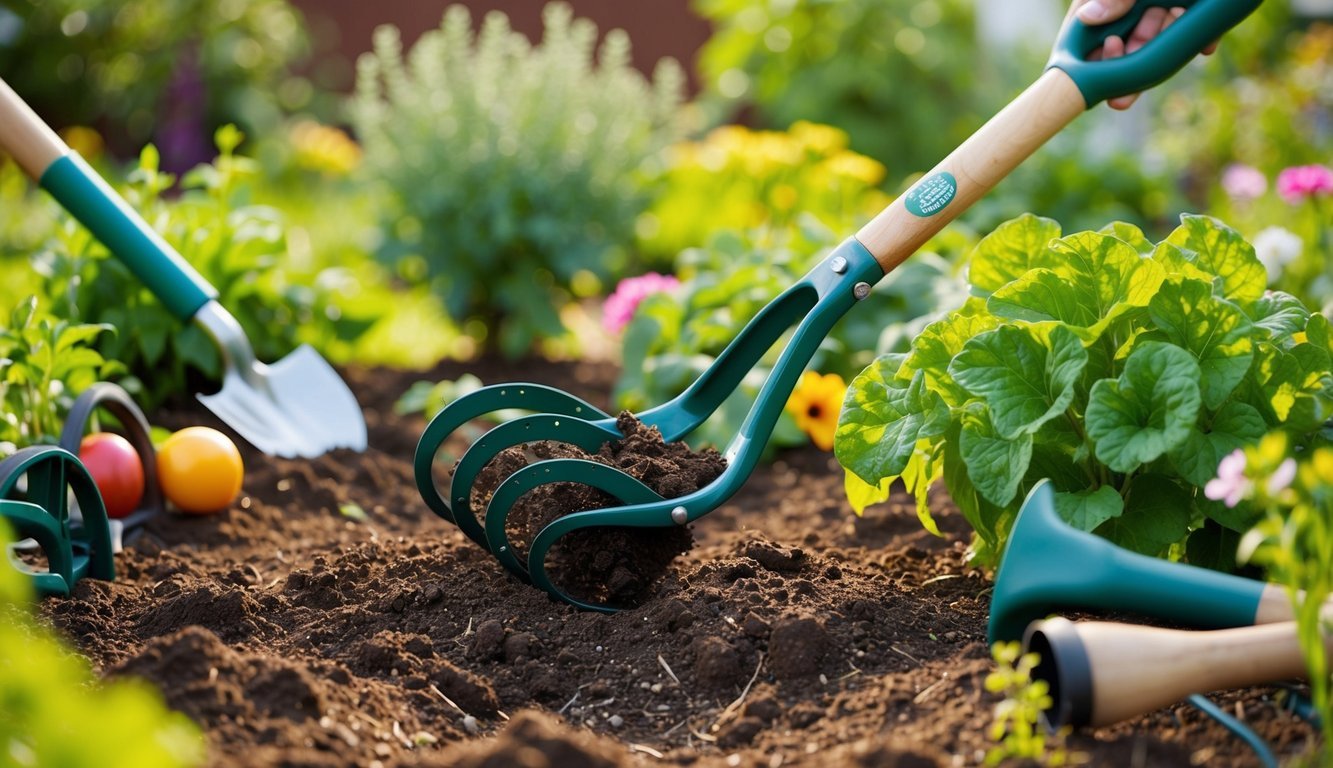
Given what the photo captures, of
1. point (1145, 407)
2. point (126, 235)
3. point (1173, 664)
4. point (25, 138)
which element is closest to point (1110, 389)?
point (1145, 407)

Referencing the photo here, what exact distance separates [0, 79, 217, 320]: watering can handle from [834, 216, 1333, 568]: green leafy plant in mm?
1922

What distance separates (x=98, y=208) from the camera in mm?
3018

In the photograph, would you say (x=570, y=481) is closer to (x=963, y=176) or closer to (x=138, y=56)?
(x=963, y=176)

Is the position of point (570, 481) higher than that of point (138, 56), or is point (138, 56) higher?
point (138, 56)

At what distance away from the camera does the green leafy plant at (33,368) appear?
2.64 meters

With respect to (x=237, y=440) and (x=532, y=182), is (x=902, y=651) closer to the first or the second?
(x=237, y=440)

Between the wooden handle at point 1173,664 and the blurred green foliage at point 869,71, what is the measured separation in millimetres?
4858

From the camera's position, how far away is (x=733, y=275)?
11.7ft

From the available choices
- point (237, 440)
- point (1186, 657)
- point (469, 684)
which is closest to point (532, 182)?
point (237, 440)

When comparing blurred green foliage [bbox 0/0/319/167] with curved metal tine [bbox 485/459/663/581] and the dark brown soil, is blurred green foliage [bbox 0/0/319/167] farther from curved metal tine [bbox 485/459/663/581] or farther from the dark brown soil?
curved metal tine [bbox 485/459/663/581]

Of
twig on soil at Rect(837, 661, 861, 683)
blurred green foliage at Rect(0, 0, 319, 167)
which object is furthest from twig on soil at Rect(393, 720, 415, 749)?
blurred green foliage at Rect(0, 0, 319, 167)

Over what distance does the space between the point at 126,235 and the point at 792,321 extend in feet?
5.89

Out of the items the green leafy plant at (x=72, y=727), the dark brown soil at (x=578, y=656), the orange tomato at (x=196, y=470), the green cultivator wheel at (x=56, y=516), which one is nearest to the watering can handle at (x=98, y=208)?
the orange tomato at (x=196, y=470)

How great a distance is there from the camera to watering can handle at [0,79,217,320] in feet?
9.45
